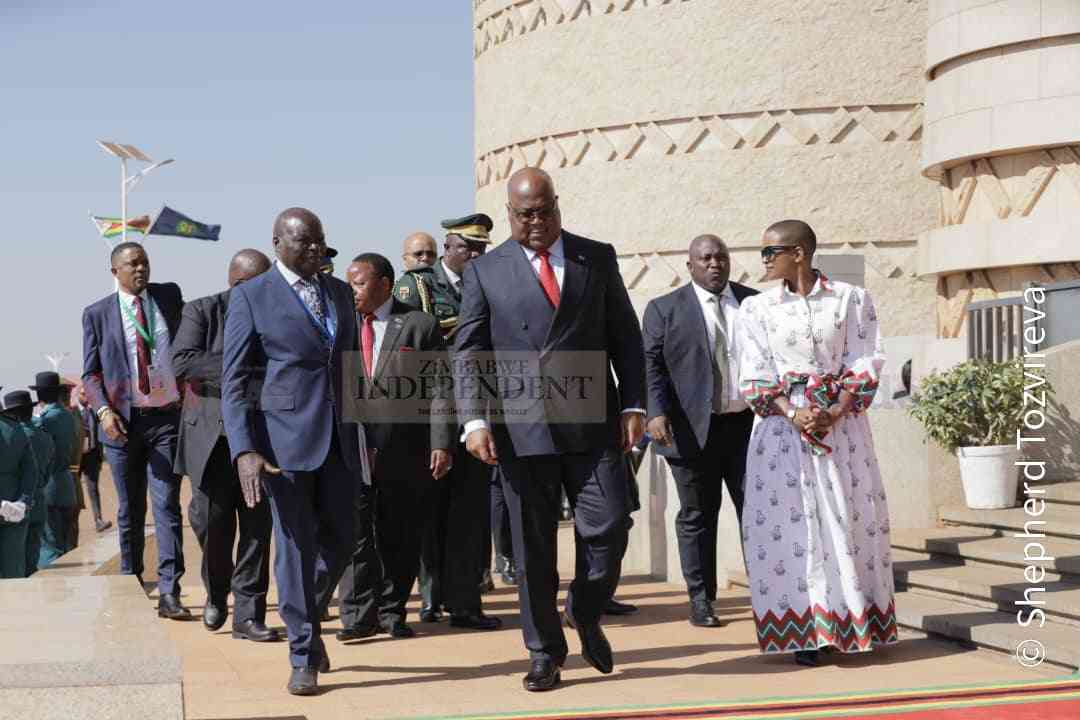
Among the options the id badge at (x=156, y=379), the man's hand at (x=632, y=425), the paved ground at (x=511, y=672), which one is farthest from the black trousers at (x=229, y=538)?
the man's hand at (x=632, y=425)

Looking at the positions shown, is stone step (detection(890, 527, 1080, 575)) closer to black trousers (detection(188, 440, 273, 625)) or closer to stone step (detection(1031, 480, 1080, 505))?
stone step (detection(1031, 480, 1080, 505))

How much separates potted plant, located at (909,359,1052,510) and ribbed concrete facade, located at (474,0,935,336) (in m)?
10.7

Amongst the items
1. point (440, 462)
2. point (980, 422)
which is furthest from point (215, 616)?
point (980, 422)

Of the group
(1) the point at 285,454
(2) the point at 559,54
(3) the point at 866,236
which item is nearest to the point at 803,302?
(1) the point at 285,454

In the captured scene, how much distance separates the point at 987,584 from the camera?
27.7 ft

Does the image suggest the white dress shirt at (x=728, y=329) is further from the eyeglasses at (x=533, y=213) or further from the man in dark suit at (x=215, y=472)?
the man in dark suit at (x=215, y=472)

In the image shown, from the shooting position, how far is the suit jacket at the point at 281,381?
7.08 metres

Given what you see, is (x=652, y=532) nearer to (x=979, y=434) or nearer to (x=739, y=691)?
(x=979, y=434)

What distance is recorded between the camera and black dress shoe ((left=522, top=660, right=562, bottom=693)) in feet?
22.4

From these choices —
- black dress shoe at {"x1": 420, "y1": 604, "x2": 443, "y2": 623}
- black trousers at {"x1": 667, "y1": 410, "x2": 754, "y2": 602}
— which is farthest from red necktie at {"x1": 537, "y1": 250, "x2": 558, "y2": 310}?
black dress shoe at {"x1": 420, "y1": 604, "x2": 443, "y2": 623}

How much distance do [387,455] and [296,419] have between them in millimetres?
1711

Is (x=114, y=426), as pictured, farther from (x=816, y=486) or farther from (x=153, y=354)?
(x=816, y=486)

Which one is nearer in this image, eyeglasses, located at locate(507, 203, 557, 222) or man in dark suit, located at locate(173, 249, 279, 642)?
eyeglasses, located at locate(507, 203, 557, 222)

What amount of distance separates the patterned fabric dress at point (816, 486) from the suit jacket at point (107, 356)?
4012mm
